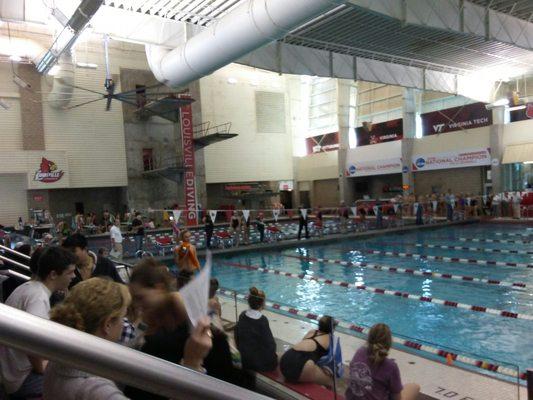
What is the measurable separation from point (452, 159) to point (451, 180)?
56.5 inches

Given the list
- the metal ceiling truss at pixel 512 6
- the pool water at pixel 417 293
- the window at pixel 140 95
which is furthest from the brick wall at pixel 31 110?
the metal ceiling truss at pixel 512 6

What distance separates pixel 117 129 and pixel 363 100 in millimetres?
15736

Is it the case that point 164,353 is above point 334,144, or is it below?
below

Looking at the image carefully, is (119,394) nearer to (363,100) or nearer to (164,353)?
(164,353)

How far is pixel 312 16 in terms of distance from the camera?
10250 millimetres

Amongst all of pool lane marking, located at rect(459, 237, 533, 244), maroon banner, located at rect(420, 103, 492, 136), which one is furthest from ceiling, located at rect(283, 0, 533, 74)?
pool lane marking, located at rect(459, 237, 533, 244)

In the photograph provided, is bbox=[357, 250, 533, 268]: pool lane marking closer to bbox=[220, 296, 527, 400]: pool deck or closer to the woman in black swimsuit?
bbox=[220, 296, 527, 400]: pool deck

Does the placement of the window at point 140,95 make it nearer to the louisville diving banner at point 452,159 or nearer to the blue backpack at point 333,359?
Answer: the blue backpack at point 333,359

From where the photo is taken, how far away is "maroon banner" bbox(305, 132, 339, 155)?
31062 millimetres

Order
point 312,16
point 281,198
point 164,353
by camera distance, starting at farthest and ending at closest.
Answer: point 281,198 < point 312,16 < point 164,353

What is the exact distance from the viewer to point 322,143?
105 feet

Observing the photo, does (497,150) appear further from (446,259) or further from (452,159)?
(446,259)

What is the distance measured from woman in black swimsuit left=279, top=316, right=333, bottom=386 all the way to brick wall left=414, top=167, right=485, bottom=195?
74.0ft

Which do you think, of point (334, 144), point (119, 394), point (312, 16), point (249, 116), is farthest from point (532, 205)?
point (119, 394)
